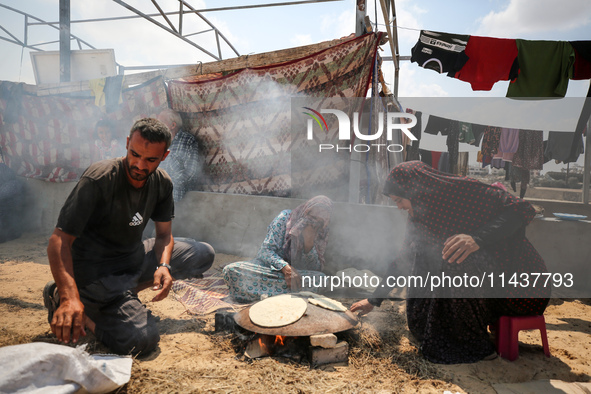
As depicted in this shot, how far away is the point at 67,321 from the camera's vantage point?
1851mm

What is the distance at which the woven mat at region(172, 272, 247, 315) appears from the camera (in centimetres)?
327

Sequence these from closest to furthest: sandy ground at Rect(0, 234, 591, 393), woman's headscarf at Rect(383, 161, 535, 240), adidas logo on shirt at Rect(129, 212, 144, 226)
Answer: sandy ground at Rect(0, 234, 591, 393) < woman's headscarf at Rect(383, 161, 535, 240) < adidas logo on shirt at Rect(129, 212, 144, 226)

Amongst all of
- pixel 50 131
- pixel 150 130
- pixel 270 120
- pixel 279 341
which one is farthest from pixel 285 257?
pixel 50 131

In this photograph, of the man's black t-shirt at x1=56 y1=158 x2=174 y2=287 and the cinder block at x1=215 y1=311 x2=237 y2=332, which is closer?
the man's black t-shirt at x1=56 y1=158 x2=174 y2=287

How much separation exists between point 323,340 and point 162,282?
1.33m

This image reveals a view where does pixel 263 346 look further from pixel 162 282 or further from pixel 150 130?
pixel 150 130

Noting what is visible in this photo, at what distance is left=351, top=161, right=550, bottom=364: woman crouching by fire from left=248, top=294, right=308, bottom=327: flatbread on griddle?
89cm

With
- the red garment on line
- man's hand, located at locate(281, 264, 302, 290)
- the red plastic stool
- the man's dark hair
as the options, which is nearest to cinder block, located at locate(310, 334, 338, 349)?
man's hand, located at locate(281, 264, 302, 290)

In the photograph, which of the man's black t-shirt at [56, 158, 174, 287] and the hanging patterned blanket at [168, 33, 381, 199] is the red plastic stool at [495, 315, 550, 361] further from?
the man's black t-shirt at [56, 158, 174, 287]

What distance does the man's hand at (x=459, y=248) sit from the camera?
234 cm

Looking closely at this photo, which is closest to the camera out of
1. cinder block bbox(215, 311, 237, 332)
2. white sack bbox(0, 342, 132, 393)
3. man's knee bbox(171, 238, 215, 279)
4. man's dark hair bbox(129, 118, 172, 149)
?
white sack bbox(0, 342, 132, 393)

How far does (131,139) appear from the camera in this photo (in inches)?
92.9

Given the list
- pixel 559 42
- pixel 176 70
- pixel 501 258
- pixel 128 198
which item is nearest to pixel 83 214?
pixel 128 198

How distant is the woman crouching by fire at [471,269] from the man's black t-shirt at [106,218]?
7.23ft
